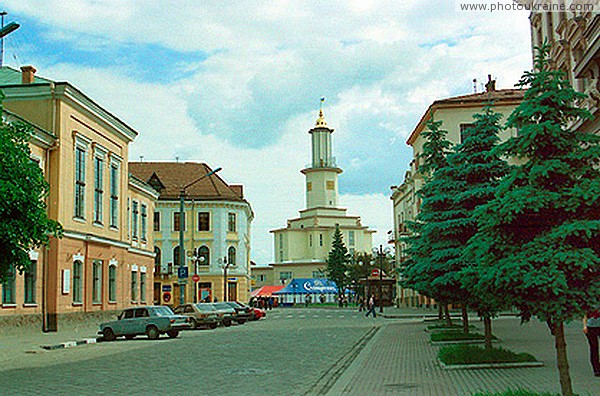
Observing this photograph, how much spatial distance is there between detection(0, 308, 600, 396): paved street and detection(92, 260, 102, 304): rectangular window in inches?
466

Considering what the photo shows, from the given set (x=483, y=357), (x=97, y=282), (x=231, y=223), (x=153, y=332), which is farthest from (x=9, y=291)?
(x=231, y=223)

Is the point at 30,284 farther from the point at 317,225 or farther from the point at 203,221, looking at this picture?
the point at 317,225

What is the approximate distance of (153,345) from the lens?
27.1 metres

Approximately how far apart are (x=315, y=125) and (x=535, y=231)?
12036 centimetres

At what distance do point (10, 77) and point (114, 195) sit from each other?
8660mm

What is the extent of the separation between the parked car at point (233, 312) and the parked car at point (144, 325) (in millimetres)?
11607

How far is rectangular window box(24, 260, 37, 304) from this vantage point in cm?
3262

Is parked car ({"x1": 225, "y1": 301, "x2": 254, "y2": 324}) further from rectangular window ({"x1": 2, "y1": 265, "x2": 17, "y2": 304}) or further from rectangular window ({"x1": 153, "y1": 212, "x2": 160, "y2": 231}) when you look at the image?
rectangular window ({"x1": 153, "y1": 212, "x2": 160, "y2": 231})

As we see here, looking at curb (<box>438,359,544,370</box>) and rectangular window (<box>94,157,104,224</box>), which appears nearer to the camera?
curb (<box>438,359,544,370</box>)

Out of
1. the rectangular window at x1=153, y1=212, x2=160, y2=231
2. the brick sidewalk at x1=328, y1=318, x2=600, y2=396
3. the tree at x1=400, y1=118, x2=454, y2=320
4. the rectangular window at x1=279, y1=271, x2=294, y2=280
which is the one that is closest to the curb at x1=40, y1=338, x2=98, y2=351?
the brick sidewalk at x1=328, y1=318, x2=600, y2=396

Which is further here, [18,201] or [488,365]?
[18,201]

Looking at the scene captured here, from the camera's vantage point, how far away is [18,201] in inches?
682

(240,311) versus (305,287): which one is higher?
(305,287)

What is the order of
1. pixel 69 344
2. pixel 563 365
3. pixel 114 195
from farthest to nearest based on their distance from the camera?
pixel 114 195, pixel 69 344, pixel 563 365
